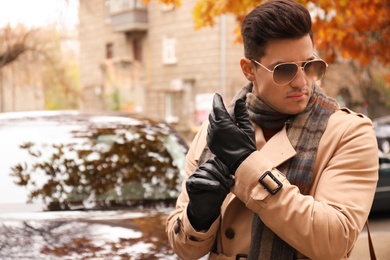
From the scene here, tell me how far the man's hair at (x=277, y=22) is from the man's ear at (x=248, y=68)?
0.07 meters

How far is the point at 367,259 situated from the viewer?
2.69 metres

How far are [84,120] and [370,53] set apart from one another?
22.9ft

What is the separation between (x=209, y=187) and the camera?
5.84 feet

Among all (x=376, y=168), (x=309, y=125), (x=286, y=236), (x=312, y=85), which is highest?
(x=312, y=85)

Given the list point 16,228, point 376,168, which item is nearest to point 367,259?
point 376,168

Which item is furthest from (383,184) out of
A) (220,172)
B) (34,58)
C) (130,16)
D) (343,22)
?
(130,16)

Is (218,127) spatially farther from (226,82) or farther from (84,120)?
(226,82)

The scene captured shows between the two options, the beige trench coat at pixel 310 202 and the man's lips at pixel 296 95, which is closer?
the beige trench coat at pixel 310 202

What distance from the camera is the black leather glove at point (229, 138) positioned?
1.77 metres

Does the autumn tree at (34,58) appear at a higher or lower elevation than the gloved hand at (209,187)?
higher

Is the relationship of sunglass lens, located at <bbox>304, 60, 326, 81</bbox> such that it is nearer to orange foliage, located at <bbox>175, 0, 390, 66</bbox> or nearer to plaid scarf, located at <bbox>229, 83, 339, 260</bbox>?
plaid scarf, located at <bbox>229, 83, 339, 260</bbox>

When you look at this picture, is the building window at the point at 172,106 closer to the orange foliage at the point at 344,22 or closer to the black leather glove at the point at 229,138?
the orange foliage at the point at 344,22

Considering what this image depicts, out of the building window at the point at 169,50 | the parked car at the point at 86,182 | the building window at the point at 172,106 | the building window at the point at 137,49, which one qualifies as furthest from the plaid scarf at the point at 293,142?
the building window at the point at 137,49

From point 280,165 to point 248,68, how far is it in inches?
13.7
